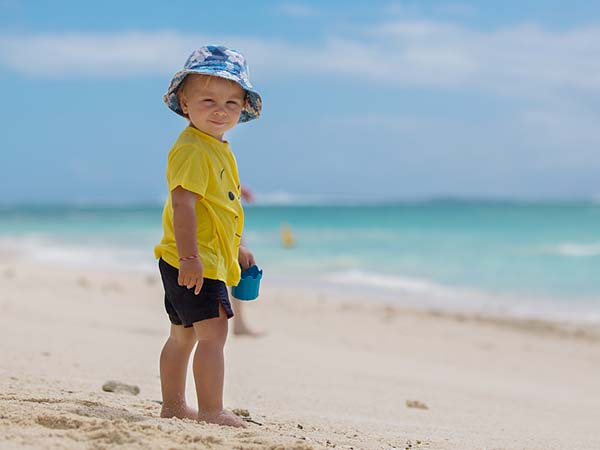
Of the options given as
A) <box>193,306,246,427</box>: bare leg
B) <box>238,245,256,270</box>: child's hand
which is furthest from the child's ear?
<box>193,306,246,427</box>: bare leg

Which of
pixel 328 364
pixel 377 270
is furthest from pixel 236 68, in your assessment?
pixel 377 270

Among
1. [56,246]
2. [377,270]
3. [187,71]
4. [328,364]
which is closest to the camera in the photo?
[187,71]

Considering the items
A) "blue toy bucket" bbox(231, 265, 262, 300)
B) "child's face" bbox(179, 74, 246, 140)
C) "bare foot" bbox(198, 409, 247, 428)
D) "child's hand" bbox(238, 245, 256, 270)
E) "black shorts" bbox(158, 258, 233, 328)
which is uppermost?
"child's face" bbox(179, 74, 246, 140)

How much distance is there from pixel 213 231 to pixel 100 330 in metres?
3.47

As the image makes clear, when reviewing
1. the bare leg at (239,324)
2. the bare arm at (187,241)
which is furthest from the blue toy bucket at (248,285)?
the bare leg at (239,324)

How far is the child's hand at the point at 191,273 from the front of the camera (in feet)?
9.43

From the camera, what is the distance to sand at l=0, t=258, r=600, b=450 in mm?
2807

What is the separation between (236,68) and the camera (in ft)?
10.1

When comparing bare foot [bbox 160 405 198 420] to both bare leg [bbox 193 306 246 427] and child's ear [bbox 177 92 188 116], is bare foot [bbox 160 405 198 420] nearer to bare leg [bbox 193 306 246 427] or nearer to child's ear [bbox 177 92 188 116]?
bare leg [bbox 193 306 246 427]

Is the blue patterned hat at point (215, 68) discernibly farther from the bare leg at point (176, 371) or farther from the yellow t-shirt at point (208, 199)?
the bare leg at point (176, 371)

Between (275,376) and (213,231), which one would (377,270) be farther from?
(213,231)

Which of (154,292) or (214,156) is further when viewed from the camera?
(154,292)

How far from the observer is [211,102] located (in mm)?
3072

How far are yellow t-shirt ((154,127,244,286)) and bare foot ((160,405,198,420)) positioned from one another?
535 millimetres
